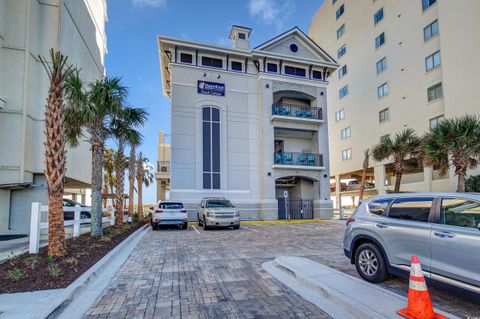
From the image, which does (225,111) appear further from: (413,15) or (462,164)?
(413,15)

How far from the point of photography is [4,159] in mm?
13281

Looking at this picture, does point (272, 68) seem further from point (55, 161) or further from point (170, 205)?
point (55, 161)

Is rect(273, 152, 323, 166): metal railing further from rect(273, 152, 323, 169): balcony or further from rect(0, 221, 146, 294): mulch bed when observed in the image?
rect(0, 221, 146, 294): mulch bed

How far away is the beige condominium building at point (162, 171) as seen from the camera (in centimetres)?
2706

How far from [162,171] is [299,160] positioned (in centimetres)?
1341

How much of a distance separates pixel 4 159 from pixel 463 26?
2970 cm

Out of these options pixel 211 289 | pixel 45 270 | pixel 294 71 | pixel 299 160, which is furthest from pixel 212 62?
pixel 211 289

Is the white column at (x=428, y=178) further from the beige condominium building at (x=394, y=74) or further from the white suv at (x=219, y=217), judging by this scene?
the white suv at (x=219, y=217)

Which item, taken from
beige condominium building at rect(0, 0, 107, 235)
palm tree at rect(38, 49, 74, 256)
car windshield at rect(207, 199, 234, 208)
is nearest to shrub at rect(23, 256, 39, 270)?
palm tree at rect(38, 49, 74, 256)

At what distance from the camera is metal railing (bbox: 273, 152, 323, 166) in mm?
22812

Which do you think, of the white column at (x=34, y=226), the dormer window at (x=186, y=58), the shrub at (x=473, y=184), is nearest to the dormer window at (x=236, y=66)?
the dormer window at (x=186, y=58)

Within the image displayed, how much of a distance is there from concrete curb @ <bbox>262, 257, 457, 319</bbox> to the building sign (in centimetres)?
1747

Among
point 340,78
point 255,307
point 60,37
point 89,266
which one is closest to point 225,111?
point 60,37

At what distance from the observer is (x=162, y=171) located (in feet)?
93.0
